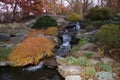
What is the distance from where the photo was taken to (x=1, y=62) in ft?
38.2

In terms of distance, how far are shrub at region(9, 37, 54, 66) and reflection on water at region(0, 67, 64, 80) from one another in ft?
1.54

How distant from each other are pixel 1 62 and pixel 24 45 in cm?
134

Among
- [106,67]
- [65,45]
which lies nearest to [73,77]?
[106,67]

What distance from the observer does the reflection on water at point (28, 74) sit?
10188mm

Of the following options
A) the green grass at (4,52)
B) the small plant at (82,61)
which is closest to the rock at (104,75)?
the small plant at (82,61)

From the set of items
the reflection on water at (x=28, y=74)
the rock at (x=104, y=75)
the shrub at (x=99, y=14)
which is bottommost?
the reflection on water at (x=28, y=74)

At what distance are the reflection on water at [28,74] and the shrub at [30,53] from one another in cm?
47

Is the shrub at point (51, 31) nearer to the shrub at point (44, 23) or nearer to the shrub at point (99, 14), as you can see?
the shrub at point (44, 23)

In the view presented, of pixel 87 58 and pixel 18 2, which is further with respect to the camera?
pixel 18 2

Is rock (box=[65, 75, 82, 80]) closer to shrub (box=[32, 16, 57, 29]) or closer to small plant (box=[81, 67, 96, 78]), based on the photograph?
small plant (box=[81, 67, 96, 78])

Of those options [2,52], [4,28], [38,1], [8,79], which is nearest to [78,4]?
[38,1]

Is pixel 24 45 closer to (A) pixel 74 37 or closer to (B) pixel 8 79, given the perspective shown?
(B) pixel 8 79

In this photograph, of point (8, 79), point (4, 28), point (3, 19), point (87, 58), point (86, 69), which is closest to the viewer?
point (86, 69)

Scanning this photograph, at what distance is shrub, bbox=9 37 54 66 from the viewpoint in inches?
454
